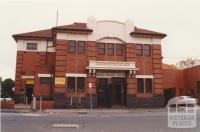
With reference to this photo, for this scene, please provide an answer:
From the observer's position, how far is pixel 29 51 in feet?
143

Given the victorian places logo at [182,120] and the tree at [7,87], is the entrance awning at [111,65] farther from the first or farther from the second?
the tree at [7,87]

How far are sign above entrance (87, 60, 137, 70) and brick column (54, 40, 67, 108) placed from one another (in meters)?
3.09

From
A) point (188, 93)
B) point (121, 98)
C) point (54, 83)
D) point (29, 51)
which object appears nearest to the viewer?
point (54, 83)

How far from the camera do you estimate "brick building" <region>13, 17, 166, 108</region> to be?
3756 centimetres

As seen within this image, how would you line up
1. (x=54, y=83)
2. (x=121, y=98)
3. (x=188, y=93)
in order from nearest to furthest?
(x=54, y=83)
(x=121, y=98)
(x=188, y=93)

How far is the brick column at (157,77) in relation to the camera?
40.0 metres

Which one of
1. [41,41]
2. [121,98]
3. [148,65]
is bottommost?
[121,98]

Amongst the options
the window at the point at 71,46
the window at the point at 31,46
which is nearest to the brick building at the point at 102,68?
the window at the point at 71,46

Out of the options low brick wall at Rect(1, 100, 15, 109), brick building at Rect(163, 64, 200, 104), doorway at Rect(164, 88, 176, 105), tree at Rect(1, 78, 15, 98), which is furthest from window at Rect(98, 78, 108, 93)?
tree at Rect(1, 78, 15, 98)

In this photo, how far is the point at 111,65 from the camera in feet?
125

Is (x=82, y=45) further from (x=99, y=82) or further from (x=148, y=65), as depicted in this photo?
(x=148, y=65)

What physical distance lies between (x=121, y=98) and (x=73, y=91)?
248 inches

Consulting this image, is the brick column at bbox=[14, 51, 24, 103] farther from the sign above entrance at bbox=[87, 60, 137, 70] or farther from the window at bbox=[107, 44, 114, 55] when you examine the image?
the window at bbox=[107, 44, 114, 55]

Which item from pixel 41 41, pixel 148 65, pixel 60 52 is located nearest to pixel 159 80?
pixel 148 65
